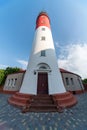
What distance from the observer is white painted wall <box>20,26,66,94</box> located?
11174 millimetres

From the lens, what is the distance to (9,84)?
22.0m

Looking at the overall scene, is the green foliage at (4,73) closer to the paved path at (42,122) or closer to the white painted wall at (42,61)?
the white painted wall at (42,61)

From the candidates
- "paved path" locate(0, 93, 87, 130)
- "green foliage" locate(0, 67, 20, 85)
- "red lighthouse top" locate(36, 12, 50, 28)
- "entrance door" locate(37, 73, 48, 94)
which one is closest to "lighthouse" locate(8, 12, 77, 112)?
"entrance door" locate(37, 73, 48, 94)

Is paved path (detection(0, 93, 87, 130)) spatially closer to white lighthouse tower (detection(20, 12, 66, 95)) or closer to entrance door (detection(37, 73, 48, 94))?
white lighthouse tower (detection(20, 12, 66, 95))

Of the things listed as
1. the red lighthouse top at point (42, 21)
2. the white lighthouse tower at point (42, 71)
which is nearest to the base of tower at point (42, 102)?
the white lighthouse tower at point (42, 71)

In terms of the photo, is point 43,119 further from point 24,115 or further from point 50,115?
point 24,115

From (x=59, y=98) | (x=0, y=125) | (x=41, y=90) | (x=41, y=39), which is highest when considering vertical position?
(x=41, y=39)

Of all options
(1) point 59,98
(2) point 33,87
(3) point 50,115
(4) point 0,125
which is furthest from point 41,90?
(4) point 0,125

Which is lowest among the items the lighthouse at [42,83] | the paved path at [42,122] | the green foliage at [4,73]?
the paved path at [42,122]

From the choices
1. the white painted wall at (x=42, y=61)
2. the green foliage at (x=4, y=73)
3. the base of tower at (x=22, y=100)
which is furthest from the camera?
the green foliage at (x=4, y=73)

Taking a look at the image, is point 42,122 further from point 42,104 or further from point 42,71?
point 42,71

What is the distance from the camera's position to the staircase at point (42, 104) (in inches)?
348

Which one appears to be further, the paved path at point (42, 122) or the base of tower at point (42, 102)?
the base of tower at point (42, 102)

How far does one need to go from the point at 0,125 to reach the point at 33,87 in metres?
5.01
